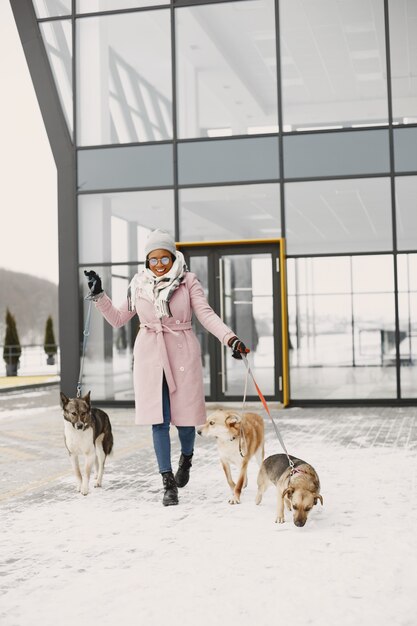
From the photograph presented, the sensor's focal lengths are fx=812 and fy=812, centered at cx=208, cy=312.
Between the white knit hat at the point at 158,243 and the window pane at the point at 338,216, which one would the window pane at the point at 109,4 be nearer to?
the window pane at the point at 338,216

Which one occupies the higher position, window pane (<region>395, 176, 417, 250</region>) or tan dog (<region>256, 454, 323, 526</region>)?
window pane (<region>395, 176, 417, 250</region>)

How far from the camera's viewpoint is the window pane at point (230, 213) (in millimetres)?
12656

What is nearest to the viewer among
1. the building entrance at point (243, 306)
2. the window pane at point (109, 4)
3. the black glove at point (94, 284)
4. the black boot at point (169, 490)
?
the black boot at point (169, 490)

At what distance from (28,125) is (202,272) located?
53.5 meters

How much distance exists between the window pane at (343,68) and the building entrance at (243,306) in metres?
2.18

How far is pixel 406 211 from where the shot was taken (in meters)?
12.3

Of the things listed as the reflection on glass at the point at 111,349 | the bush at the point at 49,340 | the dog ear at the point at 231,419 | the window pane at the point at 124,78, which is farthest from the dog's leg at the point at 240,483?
the bush at the point at 49,340

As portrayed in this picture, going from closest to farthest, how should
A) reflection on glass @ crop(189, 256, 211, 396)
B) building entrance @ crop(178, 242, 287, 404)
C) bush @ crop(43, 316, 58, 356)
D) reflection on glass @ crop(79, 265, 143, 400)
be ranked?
building entrance @ crop(178, 242, 287, 404)
reflection on glass @ crop(189, 256, 211, 396)
reflection on glass @ crop(79, 265, 143, 400)
bush @ crop(43, 316, 58, 356)

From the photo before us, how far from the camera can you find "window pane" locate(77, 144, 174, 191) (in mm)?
13008

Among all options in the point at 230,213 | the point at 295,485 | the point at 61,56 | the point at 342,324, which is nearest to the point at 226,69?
the point at 230,213

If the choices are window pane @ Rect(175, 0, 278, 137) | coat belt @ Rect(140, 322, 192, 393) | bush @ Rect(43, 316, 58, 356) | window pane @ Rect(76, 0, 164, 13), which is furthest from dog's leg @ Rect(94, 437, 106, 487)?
bush @ Rect(43, 316, 58, 356)

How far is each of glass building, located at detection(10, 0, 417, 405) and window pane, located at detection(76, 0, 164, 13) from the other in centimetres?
2

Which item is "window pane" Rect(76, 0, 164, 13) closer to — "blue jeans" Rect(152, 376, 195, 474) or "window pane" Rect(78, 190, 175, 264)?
"window pane" Rect(78, 190, 175, 264)

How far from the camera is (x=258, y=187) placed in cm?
1271
